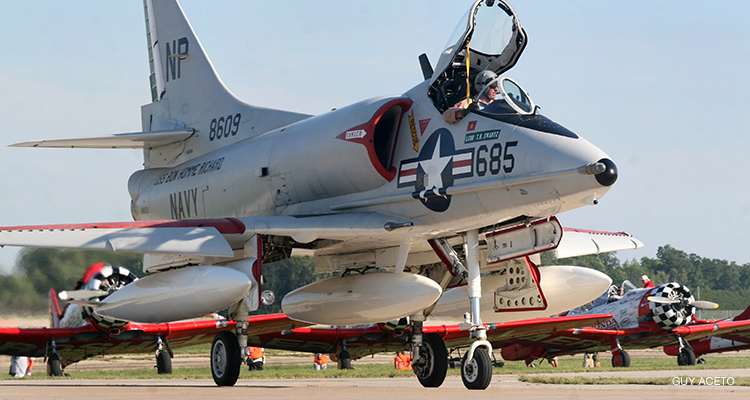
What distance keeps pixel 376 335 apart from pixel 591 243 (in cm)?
882

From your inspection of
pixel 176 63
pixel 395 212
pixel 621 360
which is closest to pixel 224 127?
pixel 176 63

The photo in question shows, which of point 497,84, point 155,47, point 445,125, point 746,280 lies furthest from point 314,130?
point 746,280

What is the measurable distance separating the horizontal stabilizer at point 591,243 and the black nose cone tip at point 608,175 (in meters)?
3.56

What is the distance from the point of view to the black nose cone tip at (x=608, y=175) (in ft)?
28.1

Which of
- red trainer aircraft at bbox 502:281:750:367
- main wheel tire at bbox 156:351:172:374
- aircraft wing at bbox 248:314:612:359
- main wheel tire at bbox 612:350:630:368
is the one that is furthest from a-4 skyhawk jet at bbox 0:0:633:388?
main wheel tire at bbox 612:350:630:368

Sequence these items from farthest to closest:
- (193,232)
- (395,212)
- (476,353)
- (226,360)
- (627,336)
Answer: (627,336) → (226,360) → (395,212) → (193,232) → (476,353)

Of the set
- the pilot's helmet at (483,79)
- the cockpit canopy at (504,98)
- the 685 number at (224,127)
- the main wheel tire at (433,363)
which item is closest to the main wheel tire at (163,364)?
the 685 number at (224,127)

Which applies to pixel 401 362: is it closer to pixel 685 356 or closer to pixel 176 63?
pixel 685 356

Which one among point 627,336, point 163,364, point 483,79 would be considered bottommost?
point 163,364

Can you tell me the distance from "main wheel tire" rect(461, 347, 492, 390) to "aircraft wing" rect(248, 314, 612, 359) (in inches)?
366

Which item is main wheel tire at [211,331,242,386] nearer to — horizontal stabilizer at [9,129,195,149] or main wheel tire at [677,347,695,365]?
horizontal stabilizer at [9,129,195,149]

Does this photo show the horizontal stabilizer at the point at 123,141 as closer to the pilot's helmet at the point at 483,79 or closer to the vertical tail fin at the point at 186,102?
the vertical tail fin at the point at 186,102

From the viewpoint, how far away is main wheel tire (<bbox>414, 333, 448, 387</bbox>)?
36.7 ft

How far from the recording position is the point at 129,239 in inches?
389
